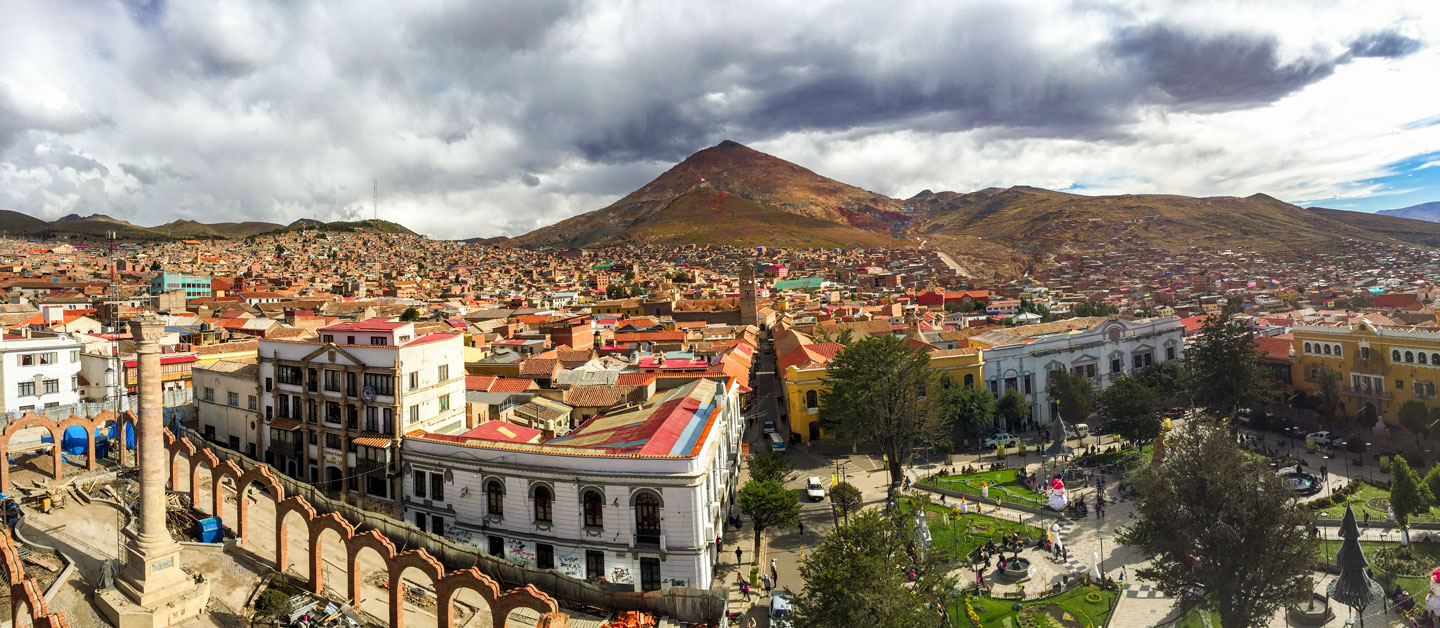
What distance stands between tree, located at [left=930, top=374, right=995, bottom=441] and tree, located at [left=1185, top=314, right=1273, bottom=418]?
10555 millimetres

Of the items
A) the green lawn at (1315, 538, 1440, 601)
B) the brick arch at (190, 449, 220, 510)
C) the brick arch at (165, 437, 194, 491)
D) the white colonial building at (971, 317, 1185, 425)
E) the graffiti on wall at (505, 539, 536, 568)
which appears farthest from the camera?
the white colonial building at (971, 317, 1185, 425)

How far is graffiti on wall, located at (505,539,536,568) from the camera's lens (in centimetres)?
1958

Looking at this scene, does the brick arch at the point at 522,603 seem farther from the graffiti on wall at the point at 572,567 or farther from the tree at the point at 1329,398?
the tree at the point at 1329,398

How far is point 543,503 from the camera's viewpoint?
19.5 m

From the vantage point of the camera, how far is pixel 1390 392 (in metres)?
34.2

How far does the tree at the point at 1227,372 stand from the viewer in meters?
34.3

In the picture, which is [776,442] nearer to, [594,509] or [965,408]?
[965,408]

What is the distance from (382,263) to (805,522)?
152 m

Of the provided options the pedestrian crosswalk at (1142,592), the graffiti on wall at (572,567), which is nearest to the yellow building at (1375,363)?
the pedestrian crosswalk at (1142,592)

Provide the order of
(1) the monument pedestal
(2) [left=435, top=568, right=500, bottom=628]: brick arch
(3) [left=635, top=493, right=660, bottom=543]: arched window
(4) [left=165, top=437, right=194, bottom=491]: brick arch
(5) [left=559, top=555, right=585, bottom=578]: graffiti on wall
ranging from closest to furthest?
(2) [left=435, top=568, right=500, bottom=628]: brick arch → (1) the monument pedestal → (3) [left=635, top=493, right=660, bottom=543]: arched window → (5) [left=559, top=555, right=585, bottom=578]: graffiti on wall → (4) [left=165, top=437, right=194, bottom=491]: brick arch

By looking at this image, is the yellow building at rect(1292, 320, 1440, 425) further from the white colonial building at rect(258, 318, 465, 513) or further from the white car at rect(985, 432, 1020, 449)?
the white colonial building at rect(258, 318, 465, 513)

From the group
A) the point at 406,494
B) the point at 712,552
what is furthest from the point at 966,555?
the point at 406,494

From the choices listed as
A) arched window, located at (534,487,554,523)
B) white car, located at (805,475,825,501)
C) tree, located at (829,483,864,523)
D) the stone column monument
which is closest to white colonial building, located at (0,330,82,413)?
the stone column monument

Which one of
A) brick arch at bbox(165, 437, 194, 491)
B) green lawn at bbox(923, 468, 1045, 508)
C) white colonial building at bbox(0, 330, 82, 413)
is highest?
white colonial building at bbox(0, 330, 82, 413)
